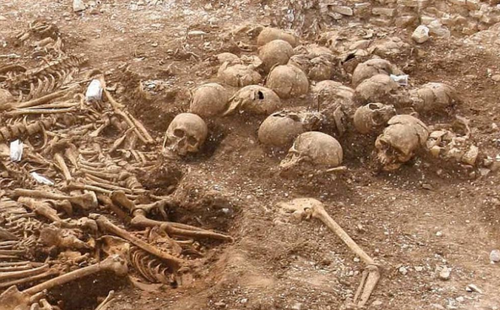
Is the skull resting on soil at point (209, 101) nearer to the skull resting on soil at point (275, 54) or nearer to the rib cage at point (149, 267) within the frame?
the skull resting on soil at point (275, 54)

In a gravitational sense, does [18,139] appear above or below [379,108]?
below

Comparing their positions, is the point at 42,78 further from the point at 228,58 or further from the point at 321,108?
the point at 321,108

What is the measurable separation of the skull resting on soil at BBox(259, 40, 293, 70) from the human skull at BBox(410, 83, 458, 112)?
1.15 meters

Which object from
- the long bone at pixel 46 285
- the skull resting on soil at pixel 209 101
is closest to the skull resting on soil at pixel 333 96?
the skull resting on soil at pixel 209 101

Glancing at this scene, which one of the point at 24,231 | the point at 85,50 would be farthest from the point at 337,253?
the point at 85,50

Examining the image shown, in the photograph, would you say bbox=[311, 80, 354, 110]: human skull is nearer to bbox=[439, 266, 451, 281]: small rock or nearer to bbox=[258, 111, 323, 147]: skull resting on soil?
bbox=[258, 111, 323, 147]: skull resting on soil

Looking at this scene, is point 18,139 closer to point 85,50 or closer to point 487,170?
point 85,50

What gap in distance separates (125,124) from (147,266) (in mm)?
1899

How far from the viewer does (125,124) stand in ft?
19.7

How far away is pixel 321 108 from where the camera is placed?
5.59 metres

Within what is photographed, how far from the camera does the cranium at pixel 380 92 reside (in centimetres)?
558

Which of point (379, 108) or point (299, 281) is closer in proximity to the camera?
point (299, 281)

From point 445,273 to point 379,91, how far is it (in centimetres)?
183

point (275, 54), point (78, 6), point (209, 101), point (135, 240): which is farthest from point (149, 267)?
point (78, 6)
